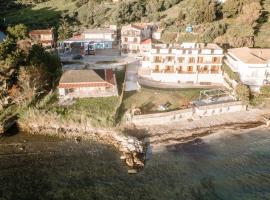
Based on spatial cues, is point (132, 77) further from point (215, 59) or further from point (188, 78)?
point (215, 59)

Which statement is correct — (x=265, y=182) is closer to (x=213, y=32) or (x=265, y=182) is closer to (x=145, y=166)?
(x=145, y=166)

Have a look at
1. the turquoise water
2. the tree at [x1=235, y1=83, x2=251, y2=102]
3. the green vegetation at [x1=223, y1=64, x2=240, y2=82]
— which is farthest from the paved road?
the tree at [x1=235, y1=83, x2=251, y2=102]

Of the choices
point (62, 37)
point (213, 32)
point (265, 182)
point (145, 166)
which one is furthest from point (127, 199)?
point (62, 37)

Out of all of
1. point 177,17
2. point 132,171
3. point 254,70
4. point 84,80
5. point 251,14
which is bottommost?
point 132,171

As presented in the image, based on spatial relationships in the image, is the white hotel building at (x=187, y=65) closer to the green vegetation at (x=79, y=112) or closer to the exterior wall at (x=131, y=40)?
the green vegetation at (x=79, y=112)

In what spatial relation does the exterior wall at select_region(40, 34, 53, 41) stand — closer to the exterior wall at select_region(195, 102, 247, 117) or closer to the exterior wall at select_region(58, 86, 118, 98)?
the exterior wall at select_region(58, 86, 118, 98)

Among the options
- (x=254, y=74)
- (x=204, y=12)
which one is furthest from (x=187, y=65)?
(x=204, y=12)

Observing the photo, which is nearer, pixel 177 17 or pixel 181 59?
pixel 181 59
